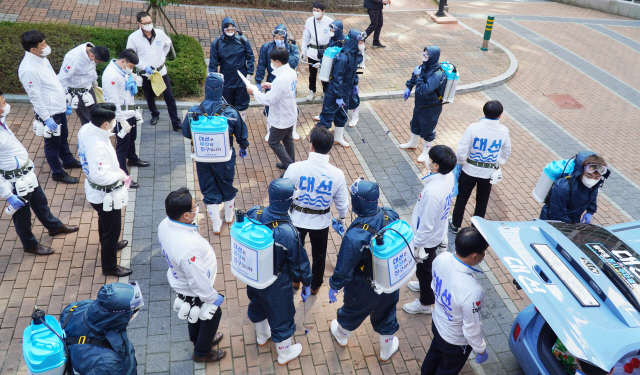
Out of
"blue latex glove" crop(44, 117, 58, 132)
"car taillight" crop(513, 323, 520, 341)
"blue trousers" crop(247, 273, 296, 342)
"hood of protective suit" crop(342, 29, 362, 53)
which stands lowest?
"car taillight" crop(513, 323, 520, 341)

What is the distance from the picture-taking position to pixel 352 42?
8.02 metres

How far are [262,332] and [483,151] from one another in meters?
3.70

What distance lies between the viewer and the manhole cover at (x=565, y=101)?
11.2 metres

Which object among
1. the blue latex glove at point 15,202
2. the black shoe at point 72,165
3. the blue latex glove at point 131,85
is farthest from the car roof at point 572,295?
the black shoe at point 72,165

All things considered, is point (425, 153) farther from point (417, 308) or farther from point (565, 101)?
point (565, 101)

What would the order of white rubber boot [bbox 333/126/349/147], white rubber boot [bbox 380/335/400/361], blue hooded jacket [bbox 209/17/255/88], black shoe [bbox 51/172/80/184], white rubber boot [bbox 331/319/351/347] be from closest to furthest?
1. white rubber boot [bbox 380/335/400/361]
2. white rubber boot [bbox 331/319/351/347]
3. black shoe [bbox 51/172/80/184]
4. blue hooded jacket [bbox 209/17/255/88]
5. white rubber boot [bbox 333/126/349/147]

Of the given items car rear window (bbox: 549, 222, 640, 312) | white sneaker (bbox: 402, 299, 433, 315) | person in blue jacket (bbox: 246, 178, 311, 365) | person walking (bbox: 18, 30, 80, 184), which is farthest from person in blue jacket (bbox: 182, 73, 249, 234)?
car rear window (bbox: 549, 222, 640, 312)

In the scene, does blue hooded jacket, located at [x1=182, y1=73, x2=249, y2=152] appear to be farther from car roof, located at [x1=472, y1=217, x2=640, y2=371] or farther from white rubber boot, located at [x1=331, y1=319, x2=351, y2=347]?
car roof, located at [x1=472, y1=217, x2=640, y2=371]

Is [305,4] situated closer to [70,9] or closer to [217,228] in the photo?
[70,9]

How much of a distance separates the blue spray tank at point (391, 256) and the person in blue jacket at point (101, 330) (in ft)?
6.55

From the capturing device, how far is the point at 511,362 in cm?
511

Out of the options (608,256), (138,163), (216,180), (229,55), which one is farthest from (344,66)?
(608,256)

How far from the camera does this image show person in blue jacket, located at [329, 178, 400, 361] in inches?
167

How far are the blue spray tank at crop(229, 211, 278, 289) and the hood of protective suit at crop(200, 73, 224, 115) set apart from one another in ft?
7.49
